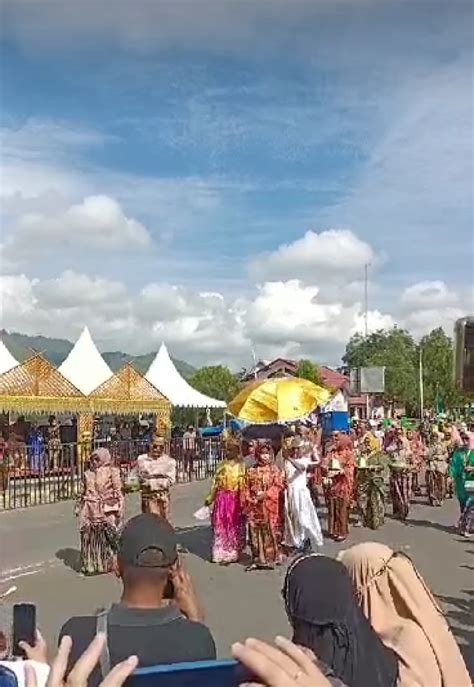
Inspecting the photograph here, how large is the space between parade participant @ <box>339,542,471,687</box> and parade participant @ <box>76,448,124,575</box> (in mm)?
7721

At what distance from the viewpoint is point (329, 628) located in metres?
2.39

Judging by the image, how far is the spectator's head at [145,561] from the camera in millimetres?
3143

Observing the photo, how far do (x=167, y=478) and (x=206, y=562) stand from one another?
1142mm

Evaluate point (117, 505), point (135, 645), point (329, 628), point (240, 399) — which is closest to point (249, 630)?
point (117, 505)

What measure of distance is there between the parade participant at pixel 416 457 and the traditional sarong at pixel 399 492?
2093 millimetres

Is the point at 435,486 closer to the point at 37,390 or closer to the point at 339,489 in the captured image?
the point at 339,489

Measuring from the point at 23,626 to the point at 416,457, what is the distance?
1645cm

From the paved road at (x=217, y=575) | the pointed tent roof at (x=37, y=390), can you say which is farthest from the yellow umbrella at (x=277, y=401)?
the pointed tent roof at (x=37, y=390)

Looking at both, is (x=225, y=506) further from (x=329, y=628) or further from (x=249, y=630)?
(x=329, y=628)

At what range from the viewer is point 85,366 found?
25.6 metres

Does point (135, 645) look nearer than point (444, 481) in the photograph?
Yes

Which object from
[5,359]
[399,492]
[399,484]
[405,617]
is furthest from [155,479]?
[5,359]

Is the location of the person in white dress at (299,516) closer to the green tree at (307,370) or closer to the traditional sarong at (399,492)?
the traditional sarong at (399,492)

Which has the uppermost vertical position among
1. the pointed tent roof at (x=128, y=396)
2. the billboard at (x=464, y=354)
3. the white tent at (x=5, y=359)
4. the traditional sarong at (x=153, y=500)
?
the white tent at (x=5, y=359)
